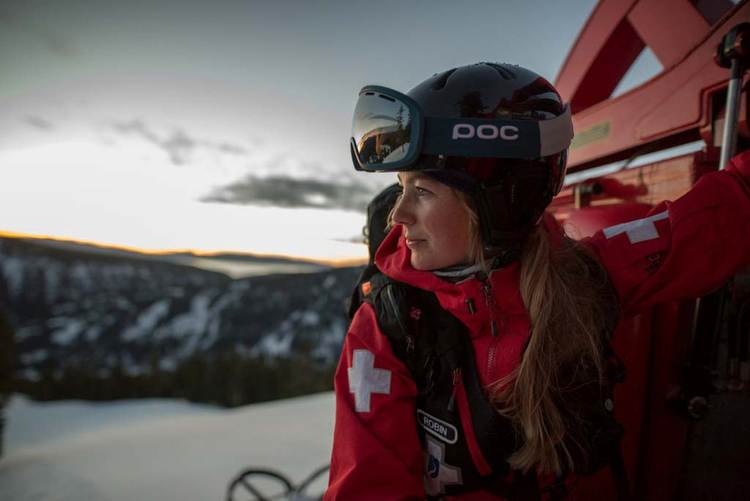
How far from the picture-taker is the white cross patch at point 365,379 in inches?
33.3

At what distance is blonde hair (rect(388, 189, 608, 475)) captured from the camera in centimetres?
84

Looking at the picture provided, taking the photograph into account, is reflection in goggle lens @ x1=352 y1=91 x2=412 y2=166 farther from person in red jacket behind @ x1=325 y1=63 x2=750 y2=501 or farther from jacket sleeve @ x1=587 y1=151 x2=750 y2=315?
jacket sleeve @ x1=587 y1=151 x2=750 y2=315

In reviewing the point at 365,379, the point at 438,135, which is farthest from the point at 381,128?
the point at 365,379

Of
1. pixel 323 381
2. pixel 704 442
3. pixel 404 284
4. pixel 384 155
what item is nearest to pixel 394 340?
pixel 404 284

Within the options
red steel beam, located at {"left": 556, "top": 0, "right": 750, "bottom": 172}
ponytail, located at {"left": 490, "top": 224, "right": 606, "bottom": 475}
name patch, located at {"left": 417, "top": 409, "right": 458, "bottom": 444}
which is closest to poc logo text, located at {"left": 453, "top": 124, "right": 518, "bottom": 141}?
ponytail, located at {"left": 490, "top": 224, "right": 606, "bottom": 475}

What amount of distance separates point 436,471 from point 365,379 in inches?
11.0

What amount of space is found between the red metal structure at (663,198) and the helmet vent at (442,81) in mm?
604

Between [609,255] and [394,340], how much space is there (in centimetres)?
58

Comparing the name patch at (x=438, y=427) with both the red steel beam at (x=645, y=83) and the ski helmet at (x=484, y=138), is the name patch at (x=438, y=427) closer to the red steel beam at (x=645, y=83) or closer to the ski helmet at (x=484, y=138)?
the ski helmet at (x=484, y=138)

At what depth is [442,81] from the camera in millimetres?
939

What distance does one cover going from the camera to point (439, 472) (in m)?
0.89

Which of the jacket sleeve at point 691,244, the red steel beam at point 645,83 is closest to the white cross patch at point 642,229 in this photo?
the jacket sleeve at point 691,244

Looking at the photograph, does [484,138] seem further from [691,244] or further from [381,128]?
[691,244]

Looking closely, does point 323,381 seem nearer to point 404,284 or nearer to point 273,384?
point 273,384
